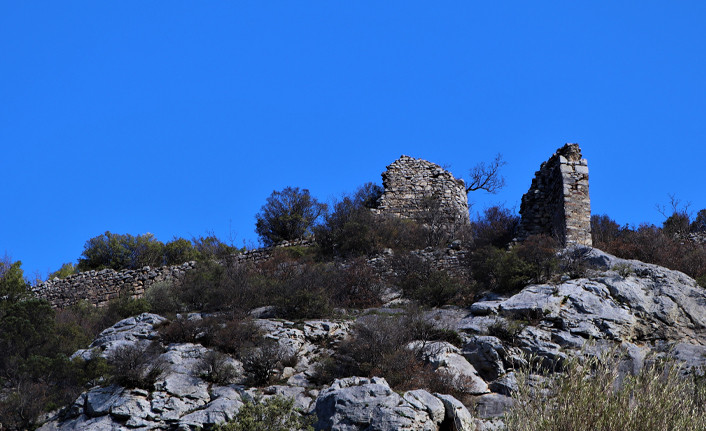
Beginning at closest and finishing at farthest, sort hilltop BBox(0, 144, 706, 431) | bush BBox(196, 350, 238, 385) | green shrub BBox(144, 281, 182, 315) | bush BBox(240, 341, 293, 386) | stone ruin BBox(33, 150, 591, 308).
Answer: hilltop BBox(0, 144, 706, 431)
bush BBox(196, 350, 238, 385)
bush BBox(240, 341, 293, 386)
green shrub BBox(144, 281, 182, 315)
stone ruin BBox(33, 150, 591, 308)

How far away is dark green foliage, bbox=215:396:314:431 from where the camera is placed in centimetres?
1077

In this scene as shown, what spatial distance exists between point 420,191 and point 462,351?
13.3 meters

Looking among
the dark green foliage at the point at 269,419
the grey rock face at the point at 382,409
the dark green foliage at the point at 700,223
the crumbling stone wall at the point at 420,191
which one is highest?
the crumbling stone wall at the point at 420,191

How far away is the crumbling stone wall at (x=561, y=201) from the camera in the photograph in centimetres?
1981

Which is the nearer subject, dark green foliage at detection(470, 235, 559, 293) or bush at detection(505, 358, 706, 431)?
bush at detection(505, 358, 706, 431)

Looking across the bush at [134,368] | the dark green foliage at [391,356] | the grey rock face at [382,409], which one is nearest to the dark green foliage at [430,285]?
the dark green foliage at [391,356]

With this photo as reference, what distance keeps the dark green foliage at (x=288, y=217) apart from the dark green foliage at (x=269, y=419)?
47.5 feet

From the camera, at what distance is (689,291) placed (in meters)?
17.0

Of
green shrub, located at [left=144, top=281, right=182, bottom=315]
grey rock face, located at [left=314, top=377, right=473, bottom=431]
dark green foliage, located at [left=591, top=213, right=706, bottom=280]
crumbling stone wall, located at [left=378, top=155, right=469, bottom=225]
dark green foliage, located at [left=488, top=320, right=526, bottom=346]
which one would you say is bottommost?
grey rock face, located at [left=314, top=377, right=473, bottom=431]

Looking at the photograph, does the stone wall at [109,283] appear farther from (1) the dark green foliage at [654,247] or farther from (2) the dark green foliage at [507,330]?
(2) the dark green foliage at [507,330]

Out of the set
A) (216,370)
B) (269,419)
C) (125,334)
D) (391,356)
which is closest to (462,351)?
(391,356)

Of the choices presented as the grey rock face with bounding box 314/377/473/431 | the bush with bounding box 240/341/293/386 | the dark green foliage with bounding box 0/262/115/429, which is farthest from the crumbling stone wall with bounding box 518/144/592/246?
A: the dark green foliage with bounding box 0/262/115/429

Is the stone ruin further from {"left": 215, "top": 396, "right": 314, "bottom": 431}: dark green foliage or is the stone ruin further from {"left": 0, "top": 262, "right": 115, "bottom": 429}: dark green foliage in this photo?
{"left": 215, "top": 396, "right": 314, "bottom": 431}: dark green foliage

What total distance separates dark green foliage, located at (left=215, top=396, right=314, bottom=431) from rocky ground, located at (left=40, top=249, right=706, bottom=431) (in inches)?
22.9
